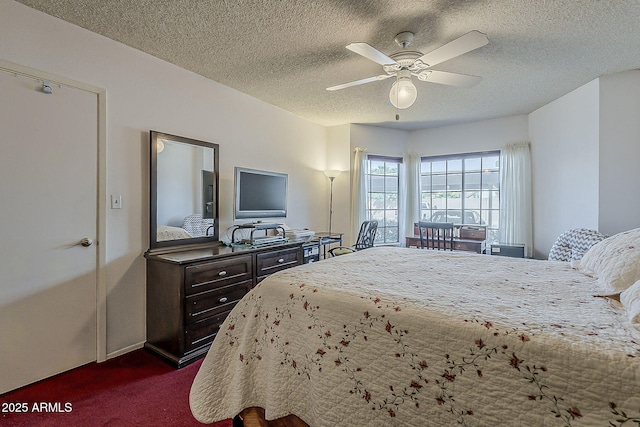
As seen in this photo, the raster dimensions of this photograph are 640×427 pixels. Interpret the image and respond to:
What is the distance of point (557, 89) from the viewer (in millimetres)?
3207

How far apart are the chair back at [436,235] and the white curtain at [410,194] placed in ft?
2.39

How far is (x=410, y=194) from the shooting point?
5105 mm

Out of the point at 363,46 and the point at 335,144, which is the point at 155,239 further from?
the point at 335,144

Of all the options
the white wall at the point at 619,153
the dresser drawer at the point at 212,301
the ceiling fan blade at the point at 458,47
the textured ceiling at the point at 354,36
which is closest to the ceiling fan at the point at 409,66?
the ceiling fan blade at the point at 458,47

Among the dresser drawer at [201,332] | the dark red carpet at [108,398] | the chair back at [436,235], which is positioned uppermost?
the chair back at [436,235]

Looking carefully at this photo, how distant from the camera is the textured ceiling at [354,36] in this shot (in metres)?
1.85

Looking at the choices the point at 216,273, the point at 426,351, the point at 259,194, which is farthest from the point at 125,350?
the point at 426,351

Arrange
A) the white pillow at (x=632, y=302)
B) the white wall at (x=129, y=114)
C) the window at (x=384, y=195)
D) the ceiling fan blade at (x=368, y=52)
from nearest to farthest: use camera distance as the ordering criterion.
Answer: the white pillow at (x=632, y=302) < the ceiling fan blade at (x=368, y=52) < the white wall at (x=129, y=114) < the window at (x=384, y=195)

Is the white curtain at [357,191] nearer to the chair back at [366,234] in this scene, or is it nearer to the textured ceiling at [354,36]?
the chair back at [366,234]

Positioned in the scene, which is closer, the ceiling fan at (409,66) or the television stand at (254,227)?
the ceiling fan at (409,66)

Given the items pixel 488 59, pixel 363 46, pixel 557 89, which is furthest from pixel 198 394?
pixel 557 89

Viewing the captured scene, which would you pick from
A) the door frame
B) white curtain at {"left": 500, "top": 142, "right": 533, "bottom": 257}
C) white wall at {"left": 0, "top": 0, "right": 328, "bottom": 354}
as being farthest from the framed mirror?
white curtain at {"left": 500, "top": 142, "right": 533, "bottom": 257}

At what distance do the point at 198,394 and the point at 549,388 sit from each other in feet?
4.60

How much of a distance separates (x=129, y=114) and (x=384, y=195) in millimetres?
3814
